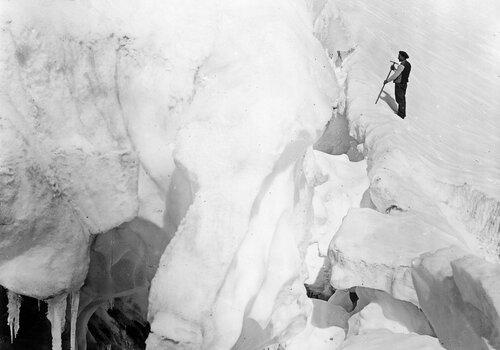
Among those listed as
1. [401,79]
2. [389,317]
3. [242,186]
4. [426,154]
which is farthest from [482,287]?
[401,79]

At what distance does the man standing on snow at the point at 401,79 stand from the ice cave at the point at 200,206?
232 cm

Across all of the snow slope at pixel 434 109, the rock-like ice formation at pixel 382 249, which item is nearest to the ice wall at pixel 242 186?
the rock-like ice formation at pixel 382 249

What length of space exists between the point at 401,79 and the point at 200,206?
5.57 meters

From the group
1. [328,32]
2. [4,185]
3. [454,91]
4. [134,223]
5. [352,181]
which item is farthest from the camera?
[454,91]

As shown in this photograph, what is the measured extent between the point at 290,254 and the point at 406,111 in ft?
17.3

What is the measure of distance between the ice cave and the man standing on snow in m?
2.32

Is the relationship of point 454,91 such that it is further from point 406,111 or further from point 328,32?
point 328,32

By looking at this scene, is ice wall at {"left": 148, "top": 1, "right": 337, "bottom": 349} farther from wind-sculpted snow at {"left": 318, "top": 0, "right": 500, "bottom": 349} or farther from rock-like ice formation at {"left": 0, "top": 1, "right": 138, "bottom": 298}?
wind-sculpted snow at {"left": 318, "top": 0, "right": 500, "bottom": 349}

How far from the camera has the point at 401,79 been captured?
8586 mm

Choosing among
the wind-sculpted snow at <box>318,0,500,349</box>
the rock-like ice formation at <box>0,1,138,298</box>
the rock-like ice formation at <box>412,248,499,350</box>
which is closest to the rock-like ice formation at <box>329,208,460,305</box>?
the wind-sculpted snow at <box>318,0,500,349</box>

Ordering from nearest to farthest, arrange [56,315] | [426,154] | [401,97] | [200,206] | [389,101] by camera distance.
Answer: [200,206] → [56,315] → [426,154] → [401,97] → [389,101]

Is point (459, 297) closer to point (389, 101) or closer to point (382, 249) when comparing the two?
point (382, 249)

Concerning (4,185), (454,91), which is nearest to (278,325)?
(4,185)

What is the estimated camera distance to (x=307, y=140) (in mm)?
4906
